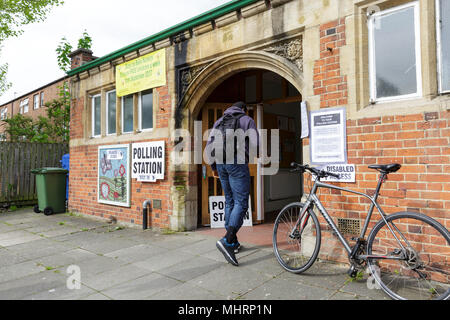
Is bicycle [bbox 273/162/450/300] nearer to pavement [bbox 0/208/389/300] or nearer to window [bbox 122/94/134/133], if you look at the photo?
pavement [bbox 0/208/389/300]

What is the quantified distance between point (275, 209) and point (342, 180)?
175 inches

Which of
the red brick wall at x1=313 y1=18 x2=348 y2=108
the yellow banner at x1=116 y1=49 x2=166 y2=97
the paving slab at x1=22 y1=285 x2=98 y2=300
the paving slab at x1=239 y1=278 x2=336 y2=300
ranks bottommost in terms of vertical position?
the paving slab at x1=22 y1=285 x2=98 y2=300

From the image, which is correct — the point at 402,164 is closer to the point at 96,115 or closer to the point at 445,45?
the point at 445,45

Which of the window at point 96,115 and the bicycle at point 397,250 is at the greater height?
the window at point 96,115

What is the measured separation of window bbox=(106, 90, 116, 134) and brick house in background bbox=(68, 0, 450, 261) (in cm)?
3

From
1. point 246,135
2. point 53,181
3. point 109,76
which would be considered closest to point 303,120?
point 246,135

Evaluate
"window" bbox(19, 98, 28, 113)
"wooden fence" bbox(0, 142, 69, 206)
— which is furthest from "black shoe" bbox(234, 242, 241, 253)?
"window" bbox(19, 98, 28, 113)

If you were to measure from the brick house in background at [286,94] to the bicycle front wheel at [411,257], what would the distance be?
0.26 m

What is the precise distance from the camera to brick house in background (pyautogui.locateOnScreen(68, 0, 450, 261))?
3.36m

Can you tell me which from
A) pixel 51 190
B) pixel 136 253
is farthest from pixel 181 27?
pixel 51 190

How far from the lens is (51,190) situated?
28.6ft

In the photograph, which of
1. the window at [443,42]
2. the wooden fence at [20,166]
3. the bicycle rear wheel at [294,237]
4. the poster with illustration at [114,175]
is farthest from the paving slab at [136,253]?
the wooden fence at [20,166]

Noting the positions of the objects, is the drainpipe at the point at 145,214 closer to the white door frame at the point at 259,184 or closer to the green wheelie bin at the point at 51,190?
the white door frame at the point at 259,184

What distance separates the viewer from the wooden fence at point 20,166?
33.2 feet
